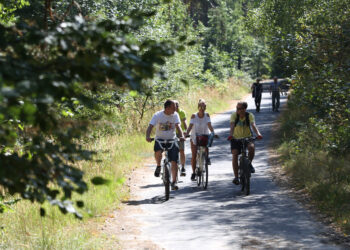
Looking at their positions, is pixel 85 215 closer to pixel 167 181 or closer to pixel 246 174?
pixel 167 181

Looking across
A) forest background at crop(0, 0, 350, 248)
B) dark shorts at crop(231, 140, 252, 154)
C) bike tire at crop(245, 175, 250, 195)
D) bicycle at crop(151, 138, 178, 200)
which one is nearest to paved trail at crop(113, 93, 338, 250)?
bike tire at crop(245, 175, 250, 195)

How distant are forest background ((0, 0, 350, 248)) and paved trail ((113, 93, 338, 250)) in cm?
63

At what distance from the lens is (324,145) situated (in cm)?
1305

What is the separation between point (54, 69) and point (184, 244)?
507 centimetres

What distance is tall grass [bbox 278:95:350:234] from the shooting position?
920 centimetres

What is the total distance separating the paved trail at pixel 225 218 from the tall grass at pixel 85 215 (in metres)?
0.67

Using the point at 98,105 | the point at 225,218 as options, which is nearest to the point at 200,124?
the point at 225,218

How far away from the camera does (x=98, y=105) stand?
3.82m

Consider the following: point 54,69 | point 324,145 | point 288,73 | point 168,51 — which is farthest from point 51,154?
point 288,73

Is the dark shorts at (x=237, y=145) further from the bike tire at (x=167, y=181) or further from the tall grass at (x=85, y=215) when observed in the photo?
the tall grass at (x=85, y=215)

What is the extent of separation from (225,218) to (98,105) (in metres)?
5.52

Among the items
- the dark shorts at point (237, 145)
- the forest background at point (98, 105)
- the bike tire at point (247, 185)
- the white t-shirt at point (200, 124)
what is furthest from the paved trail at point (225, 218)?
the white t-shirt at point (200, 124)

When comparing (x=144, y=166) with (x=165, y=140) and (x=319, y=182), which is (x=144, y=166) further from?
(x=319, y=182)

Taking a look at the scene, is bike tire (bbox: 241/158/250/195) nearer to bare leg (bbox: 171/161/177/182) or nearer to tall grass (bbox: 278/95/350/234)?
tall grass (bbox: 278/95/350/234)
